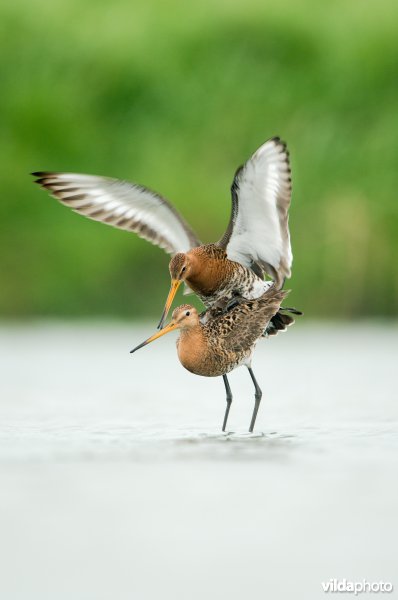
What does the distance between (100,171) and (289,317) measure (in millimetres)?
6617

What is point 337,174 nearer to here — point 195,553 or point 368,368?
point 368,368

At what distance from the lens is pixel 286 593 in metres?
4.87

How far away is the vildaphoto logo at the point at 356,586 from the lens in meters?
4.93

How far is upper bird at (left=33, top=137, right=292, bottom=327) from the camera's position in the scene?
8.20 m

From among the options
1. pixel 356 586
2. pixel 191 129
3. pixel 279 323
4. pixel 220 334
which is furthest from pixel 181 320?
pixel 191 129

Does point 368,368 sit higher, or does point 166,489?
point 368,368

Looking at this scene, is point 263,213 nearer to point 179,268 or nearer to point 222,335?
point 179,268

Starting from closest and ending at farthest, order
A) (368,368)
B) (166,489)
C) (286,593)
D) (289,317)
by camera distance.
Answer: (286,593) → (166,489) → (289,317) → (368,368)

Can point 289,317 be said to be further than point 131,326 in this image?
No

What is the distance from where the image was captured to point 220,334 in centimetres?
815

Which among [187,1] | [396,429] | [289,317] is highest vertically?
[187,1]

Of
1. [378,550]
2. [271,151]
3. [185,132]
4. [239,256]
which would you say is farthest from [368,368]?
[378,550]

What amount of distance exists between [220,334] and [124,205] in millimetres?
1092

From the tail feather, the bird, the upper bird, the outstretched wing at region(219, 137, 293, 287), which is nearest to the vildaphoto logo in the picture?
the bird
